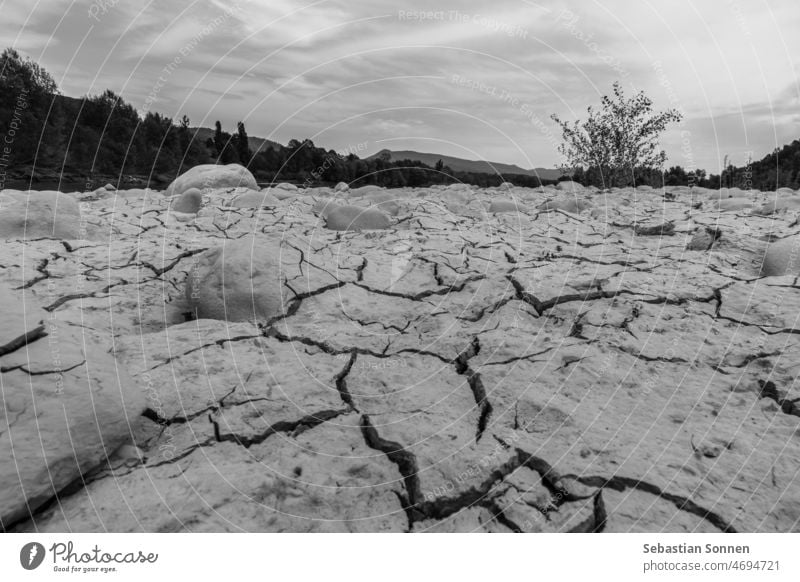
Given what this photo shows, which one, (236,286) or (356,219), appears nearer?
(236,286)

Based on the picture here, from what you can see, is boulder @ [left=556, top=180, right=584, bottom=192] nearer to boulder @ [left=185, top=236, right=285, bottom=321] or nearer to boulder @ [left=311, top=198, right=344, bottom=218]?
boulder @ [left=311, top=198, right=344, bottom=218]

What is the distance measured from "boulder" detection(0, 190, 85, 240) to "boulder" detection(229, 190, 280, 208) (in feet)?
4.96

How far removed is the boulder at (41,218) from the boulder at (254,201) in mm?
1512

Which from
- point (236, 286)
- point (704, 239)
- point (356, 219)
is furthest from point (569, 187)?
point (236, 286)

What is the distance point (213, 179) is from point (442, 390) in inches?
226

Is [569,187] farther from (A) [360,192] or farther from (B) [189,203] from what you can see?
(B) [189,203]

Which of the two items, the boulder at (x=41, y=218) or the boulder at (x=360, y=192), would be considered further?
the boulder at (x=360, y=192)

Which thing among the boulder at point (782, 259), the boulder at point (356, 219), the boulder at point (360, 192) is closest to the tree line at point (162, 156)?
the boulder at point (360, 192)

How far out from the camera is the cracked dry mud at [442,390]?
125 centimetres

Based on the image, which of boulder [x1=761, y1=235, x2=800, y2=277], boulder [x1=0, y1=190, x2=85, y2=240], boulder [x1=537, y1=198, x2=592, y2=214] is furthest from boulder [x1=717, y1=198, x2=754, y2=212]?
boulder [x1=0, y1=190, x2=85, y2=240]

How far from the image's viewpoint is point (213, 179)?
6348mm

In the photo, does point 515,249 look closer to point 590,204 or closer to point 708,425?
point 708,425

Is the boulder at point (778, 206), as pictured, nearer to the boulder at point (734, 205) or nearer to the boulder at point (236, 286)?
the boulder at point (734, 205)

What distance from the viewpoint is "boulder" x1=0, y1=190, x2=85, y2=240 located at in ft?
11.1
